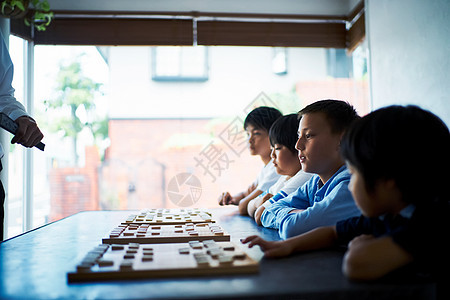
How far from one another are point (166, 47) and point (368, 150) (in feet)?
9.36

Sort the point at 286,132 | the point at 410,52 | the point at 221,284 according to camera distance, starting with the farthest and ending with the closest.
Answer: the point at 410,52, the point at 286,132, the point at 221,284

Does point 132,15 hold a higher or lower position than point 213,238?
higher

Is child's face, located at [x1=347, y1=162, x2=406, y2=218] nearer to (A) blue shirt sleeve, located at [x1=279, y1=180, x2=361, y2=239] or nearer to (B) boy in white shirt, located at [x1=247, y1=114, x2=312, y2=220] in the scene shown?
(A) blue shirt sleeve, located at [x1=279, y1=180, x2=361, y2=239]

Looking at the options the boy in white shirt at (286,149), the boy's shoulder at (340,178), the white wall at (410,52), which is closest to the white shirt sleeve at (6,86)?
the boy in white shirt at (286,149)

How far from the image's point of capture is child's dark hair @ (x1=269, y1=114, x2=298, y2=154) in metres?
1.69

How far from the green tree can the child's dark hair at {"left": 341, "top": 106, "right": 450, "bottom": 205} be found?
2909 millimetres

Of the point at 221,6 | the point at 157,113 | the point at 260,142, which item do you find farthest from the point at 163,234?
the point at 221,6

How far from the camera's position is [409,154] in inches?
26.2

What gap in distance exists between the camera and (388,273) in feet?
2.05

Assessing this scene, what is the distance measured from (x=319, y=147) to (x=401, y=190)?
552 mm

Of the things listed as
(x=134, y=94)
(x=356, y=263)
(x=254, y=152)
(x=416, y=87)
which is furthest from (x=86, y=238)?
(x=134, y=94)

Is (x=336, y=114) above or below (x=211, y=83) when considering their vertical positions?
below

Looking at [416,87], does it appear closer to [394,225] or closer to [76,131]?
[394,225]

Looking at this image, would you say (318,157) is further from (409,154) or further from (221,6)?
(221,6)
